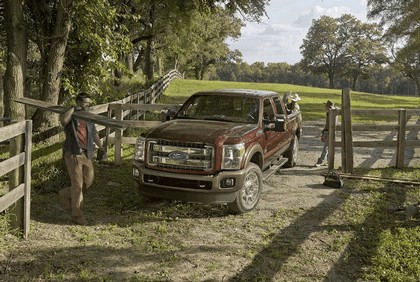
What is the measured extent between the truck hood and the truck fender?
29 centimetres

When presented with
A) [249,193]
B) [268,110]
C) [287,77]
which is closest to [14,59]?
[268,110]

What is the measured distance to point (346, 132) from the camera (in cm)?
957

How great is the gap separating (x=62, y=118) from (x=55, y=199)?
6.77 feet

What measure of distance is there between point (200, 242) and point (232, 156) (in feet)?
4.85

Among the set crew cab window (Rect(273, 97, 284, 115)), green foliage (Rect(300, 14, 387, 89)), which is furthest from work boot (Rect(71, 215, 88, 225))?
green foliage (Rect(300, 14, 387, 89))

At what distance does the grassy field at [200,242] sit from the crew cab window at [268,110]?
1890 mm

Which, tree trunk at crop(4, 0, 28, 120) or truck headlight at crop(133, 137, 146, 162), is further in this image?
tree trunk at crop(4, 0, 28, 120)

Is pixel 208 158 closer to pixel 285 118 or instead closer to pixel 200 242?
pixel 200 242

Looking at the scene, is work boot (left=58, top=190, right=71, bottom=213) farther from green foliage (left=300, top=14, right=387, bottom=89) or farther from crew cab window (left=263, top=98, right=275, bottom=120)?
green foliage (left=300, top=14, right=387, bottom=89)

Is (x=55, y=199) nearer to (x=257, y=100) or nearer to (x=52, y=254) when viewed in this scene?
(x=52, y=254)

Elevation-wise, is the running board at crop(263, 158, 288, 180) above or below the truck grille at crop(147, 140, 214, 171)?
below

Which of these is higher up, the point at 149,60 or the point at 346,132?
the point at 149,60

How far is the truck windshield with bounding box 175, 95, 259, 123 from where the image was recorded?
766 centimetres

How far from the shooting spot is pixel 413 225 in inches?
253
